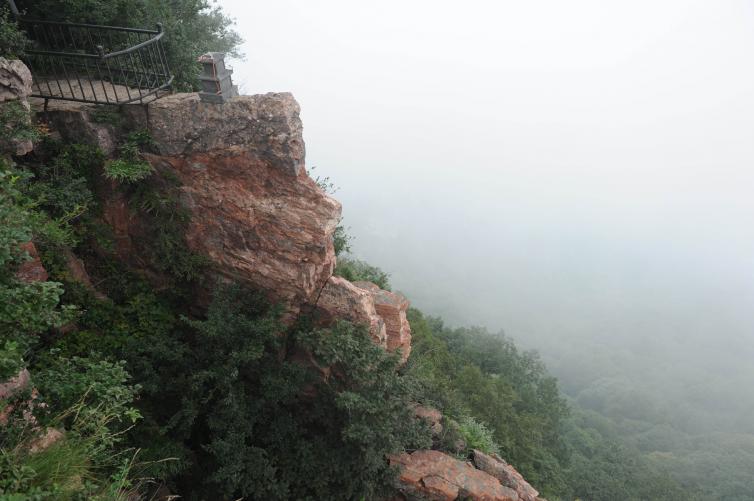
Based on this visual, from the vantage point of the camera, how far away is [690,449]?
54750 millimetres

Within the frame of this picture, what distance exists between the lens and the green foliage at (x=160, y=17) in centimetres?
731

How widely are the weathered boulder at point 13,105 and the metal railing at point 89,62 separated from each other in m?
1.00

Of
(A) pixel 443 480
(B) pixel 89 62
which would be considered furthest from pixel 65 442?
(B) pixel 89 62

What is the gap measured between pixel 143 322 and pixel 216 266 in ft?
4.97

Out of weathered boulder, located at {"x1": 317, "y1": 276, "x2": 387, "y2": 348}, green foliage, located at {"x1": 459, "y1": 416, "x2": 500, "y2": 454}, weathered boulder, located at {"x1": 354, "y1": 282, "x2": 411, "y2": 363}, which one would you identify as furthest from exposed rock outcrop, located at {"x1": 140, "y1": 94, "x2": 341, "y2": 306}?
green foliage, located at {"x1": 459, "y1": 416, "x2": 500, "y2": 454}

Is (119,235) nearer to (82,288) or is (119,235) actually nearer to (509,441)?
(82,288)

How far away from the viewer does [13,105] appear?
5602 mm

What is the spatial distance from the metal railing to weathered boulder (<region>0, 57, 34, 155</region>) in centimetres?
100

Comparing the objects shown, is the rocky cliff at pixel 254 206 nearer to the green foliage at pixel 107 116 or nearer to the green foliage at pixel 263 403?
the green foliage at pixel 107 116

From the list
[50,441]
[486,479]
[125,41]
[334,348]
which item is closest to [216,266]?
[334,348]

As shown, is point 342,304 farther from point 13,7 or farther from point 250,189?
point 13,7

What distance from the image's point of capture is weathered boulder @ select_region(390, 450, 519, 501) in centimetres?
793

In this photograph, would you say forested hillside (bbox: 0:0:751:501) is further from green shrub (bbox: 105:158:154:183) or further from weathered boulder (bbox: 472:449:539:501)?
weathered boulder (bbox: 472:449:539:501)

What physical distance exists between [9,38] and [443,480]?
10511 mm
